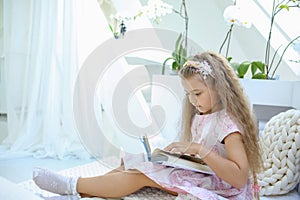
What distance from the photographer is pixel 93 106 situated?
179cm

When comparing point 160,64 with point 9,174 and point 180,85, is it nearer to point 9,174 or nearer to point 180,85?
point 180,85

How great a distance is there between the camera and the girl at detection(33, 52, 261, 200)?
0.84 meters

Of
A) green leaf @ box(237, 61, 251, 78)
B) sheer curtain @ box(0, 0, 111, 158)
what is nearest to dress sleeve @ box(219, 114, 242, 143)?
green leaf @ box(237, 61, 251, 78)

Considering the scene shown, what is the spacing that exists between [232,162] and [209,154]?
7 centimetres

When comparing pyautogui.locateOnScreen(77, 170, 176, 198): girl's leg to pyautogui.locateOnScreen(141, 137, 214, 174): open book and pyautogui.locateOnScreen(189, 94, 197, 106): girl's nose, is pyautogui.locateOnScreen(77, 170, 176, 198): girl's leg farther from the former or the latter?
pyautogui.locateOnScreen(189, 94, 197, 106): girl's nose

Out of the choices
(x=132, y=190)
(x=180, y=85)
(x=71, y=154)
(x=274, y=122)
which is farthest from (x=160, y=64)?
A: (x=71, y=154)

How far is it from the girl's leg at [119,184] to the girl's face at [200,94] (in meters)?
0.28

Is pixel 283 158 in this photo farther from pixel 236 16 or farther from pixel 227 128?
pixel 236 16

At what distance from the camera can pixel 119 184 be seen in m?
0.89

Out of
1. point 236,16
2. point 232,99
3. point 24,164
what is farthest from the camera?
point 24,164

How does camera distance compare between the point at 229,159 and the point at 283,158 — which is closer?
the point at 229,159

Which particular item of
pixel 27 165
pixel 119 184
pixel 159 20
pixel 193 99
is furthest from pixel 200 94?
pixel 27 165

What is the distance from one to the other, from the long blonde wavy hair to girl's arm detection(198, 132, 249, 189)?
35 millimetres

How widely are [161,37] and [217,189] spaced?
484mm
